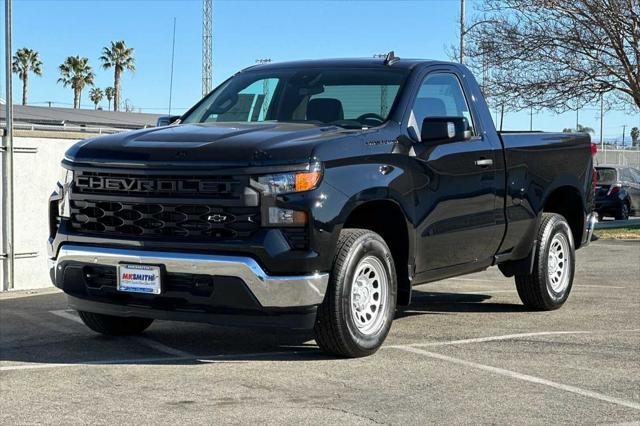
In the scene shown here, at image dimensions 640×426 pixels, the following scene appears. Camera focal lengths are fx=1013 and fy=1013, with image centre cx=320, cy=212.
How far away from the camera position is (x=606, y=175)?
25484mm

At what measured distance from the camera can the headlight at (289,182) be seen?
606 cm

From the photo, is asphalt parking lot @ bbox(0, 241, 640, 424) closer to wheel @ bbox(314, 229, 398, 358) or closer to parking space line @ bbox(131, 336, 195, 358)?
parking space line @ bbox(131, 336, 195, 358)

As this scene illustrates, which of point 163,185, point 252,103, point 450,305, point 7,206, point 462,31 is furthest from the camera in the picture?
point 462,31

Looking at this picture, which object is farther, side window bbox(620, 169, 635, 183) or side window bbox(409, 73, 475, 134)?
side window bbox(620, 169, 635, 183)

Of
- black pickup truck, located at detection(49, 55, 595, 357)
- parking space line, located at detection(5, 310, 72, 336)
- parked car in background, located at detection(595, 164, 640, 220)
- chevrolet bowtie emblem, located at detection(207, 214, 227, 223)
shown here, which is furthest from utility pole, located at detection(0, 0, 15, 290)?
parked car in background, located at detection(595, 164, 640, 220)

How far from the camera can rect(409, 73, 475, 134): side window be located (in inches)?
294

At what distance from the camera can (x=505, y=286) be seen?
36.1 feet

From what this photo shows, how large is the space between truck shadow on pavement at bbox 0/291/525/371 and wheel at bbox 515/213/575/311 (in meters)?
0.52

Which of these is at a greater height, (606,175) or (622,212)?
(606,175)

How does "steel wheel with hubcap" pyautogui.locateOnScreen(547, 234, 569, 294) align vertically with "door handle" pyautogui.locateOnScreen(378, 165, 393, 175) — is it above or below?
below

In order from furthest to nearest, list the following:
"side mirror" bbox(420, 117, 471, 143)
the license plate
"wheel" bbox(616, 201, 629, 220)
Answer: "wheel" bbox(616, 201, 629, 220), "side mirror" bbox(420, 117, 471, 143), the license plate

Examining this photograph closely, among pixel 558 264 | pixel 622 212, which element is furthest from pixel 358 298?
pixel 622 212

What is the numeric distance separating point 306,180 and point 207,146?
25.7 inches

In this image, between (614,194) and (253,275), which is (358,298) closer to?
(253,275)
